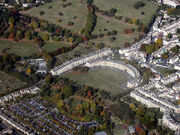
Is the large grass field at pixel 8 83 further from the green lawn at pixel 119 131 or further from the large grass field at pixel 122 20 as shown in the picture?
the large grass field at pixel 122 20

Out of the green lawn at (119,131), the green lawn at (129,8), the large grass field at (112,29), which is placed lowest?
the green lawn at (119,131)

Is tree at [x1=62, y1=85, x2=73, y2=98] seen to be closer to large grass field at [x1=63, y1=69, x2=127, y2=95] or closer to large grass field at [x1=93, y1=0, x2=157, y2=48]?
large grass field at [x1=63, y1=69, x2=127, y2=95]

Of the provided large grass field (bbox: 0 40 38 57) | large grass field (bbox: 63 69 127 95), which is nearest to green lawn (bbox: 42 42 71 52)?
large grass field (bbox: 0 40 38 57)

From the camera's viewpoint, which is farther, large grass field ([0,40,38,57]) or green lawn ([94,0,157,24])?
green lawn ([94,0,157,24])

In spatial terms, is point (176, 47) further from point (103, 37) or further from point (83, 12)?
point (83, 12)

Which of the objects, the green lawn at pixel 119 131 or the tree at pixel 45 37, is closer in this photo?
the green lawn at pixel 119 131

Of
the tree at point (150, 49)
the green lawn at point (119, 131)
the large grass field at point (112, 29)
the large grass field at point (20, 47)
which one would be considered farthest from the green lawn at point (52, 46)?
the green lawn at point (119, 131)

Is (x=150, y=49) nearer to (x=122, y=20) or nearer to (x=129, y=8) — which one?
(x=122, y=20)
